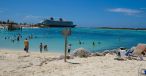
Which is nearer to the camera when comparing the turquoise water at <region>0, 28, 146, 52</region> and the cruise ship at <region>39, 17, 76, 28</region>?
the turquoise water at <region>0, 28, 146, 52</region>

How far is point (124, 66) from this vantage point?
523 inches

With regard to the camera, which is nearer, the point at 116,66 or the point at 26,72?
the point at 26,72

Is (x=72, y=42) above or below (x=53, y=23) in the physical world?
below

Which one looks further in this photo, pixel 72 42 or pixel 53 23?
pixel 53 23

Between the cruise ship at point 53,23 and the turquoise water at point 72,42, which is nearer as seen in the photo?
the turquoise water at point 72,42

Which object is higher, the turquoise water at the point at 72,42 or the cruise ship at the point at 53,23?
the cruise ship at the point at 53,23

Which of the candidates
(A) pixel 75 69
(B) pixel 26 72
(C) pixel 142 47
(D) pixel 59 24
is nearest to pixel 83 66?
(A) pixel 75 69

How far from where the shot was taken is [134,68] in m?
12.7

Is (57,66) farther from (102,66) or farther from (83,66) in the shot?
(102,66)

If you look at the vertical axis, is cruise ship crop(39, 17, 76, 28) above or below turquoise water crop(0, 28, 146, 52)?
above

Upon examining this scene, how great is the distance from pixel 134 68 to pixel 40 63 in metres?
4.62

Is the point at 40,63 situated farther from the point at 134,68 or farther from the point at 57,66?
the point at 134,68

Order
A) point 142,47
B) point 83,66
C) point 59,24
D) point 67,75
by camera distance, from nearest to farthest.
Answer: point 67,75
point 83,66
point 142,47
point 59,24

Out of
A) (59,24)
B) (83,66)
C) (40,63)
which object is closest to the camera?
(83,66)
